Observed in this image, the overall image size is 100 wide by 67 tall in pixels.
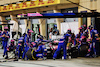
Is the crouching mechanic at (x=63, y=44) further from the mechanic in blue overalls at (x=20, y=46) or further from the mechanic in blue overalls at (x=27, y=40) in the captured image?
the mechanic in blue overalls at (x=20, y=46)

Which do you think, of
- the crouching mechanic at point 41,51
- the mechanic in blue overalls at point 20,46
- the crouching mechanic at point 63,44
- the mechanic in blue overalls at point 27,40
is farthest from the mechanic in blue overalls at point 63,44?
the mechanic in blue overalls at point 20,46

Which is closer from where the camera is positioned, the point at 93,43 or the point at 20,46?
the point at 20,46

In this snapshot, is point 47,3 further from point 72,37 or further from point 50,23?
point 72,37

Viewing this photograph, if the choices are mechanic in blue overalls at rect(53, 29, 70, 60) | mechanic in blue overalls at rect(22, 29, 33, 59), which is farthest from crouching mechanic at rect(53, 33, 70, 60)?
mechanic in blue overalls at rect(22, 29, 33, 59)

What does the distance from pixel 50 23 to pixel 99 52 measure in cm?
1369

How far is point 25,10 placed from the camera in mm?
29281

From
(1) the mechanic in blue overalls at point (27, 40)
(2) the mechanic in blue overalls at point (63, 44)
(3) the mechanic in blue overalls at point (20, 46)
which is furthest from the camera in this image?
(3) the mechanic in blue overalls at point (20, 46)

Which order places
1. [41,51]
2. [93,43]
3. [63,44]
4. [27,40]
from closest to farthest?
[63,44]
[27,40]
[41,51]
[93,43]

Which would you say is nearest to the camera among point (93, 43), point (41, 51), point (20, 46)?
point (41, 51)

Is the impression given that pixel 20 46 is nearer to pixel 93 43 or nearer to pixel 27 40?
pixel 27 40

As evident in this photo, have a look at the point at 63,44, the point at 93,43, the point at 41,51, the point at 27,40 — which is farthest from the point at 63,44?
the point at 27,40

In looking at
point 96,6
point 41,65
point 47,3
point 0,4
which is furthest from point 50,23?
point 41,65

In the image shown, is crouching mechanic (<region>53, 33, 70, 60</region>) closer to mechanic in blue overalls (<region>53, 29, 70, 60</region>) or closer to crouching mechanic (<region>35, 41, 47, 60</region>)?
mechanic in blue overalls (<region>53, 29, 70, 60</region>)

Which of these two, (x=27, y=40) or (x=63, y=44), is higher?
(x=27, y=40)
